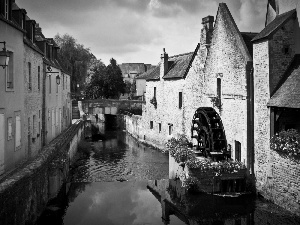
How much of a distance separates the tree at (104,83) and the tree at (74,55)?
2.77 m

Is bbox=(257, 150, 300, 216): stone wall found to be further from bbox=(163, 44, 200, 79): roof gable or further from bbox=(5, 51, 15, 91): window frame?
bbox=(163, 44, 200, 79): roof gable

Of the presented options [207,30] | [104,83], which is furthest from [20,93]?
[104,83]

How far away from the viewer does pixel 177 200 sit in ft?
42.5

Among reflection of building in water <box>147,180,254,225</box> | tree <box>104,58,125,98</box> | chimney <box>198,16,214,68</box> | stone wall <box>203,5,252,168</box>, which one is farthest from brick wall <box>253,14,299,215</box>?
tree <box>104,58,125,98</box>

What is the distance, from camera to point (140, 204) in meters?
13.0

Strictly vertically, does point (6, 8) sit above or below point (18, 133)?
above

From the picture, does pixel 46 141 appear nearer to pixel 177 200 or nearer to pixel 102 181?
pixel 102 181

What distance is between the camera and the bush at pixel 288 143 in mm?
9945

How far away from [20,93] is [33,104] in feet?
9.19

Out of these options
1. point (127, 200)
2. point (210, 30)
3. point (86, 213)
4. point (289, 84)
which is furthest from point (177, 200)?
point (210, 30)

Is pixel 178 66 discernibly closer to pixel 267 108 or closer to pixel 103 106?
pixel 267 108

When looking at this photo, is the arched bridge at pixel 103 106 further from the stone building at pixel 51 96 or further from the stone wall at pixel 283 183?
the stone wall at pixel 283 183

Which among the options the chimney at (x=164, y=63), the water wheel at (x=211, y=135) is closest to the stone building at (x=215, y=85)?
the chimney at (x=164, y=63)

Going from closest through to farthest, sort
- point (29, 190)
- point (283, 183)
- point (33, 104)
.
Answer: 1. point (29, 190)
2. point (283, 183)
3. point (33, 104)
